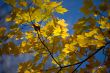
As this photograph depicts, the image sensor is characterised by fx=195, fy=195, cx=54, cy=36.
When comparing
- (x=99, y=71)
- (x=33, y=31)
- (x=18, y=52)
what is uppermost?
(x=33, y=31)

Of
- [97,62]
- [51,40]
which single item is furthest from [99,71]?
[51,40]

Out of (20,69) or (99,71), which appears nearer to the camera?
(99,71)

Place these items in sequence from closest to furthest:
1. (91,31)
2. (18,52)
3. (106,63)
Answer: (91,31) < (106,63) < (18,52)

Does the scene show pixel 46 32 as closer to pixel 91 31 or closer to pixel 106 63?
pixel 91 31

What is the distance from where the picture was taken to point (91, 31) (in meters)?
2.30

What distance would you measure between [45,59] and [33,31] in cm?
45

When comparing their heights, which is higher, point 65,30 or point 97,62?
point 65,30

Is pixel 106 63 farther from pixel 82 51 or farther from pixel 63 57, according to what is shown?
pixel 63 57

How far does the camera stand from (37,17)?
100 inches

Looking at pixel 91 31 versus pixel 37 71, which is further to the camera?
pixel 37 71

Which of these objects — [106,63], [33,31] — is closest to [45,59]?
[33,31]

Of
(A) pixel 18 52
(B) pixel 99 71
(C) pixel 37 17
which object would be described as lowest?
(B) pixel 99 71

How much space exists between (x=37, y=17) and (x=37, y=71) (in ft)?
2.42

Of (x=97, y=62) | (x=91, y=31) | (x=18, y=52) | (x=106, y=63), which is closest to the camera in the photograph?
(x=91, y=31)
